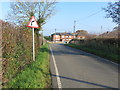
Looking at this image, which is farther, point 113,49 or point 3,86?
point 113,49

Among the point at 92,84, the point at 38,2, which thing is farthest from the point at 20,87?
the point at 38,2

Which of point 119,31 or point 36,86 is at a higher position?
point 119,31

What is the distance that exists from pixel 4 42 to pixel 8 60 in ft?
1.86

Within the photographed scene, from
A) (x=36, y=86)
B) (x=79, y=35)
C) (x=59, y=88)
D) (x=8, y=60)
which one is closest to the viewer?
(x=8, y=60)

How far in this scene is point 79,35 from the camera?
88.6m

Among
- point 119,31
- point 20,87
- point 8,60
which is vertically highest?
point 119,31

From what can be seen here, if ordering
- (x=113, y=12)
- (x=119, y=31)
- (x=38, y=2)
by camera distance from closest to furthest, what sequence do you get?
(x=113, y=12), (x=119, y=31), (x=38, y=2)

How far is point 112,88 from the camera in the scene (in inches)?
161

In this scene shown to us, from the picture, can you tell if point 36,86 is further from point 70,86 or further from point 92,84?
point 92,84

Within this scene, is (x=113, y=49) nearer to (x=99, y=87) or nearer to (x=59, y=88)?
(x=99, y=87)

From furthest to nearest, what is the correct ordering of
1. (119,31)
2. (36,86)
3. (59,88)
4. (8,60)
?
(119,31), (59,88), (36,86), (8,60)

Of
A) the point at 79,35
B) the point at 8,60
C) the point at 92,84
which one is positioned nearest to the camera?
the point at 8,60

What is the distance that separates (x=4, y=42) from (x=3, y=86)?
1315 millimetres

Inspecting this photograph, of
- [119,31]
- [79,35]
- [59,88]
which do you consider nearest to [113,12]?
[119,31]
